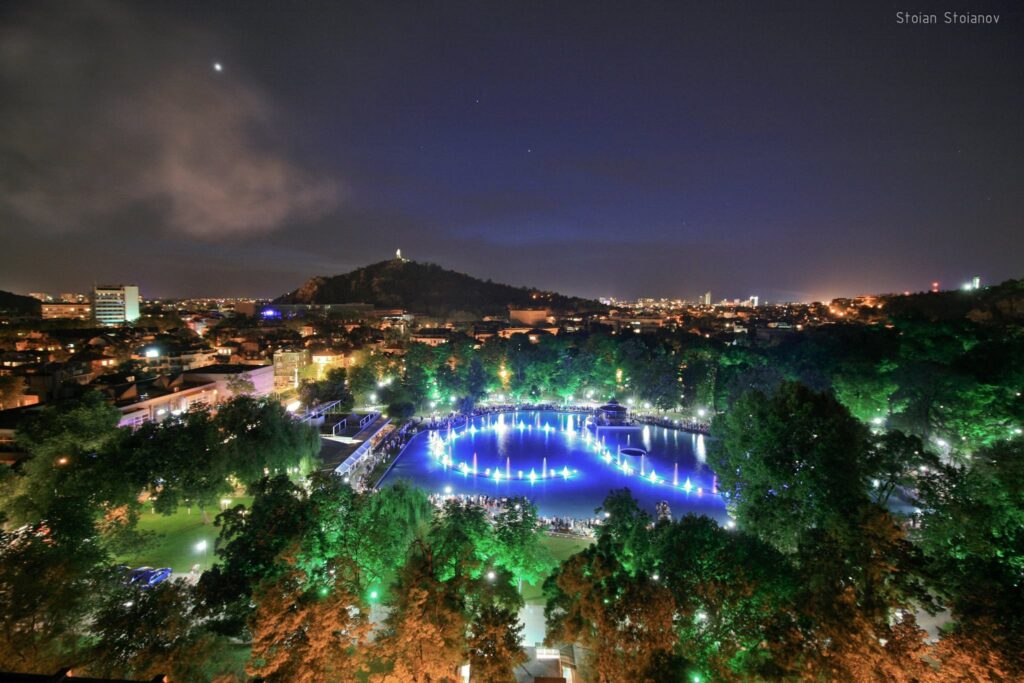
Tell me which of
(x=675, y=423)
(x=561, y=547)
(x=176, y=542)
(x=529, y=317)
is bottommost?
(x=561, y=547)

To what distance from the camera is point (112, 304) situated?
8144 centimetres

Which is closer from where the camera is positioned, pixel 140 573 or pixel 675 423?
pixel 140 573

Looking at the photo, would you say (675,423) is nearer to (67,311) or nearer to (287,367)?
(287,367)

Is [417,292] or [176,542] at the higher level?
[417,292]

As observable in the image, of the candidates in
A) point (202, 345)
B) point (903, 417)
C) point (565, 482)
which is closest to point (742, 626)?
point (565, 482)

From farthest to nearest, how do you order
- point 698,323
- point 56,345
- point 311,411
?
1. point 698,323
2. point 56,345
3. point 311,411

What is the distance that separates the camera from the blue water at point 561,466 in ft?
70.1

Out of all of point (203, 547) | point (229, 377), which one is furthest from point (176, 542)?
point (229, 377)

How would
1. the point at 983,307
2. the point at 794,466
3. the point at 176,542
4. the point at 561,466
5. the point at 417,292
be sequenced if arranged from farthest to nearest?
the point at 417,292, the point at 983,307, the point at 561,466, the point at 176,542, the point at 794,466

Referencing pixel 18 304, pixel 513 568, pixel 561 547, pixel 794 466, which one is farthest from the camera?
pixel 18 304

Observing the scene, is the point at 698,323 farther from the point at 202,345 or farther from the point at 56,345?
the point at 56,345

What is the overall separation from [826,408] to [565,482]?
12.1m

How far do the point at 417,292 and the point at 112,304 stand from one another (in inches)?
2781

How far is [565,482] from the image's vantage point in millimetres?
23438
